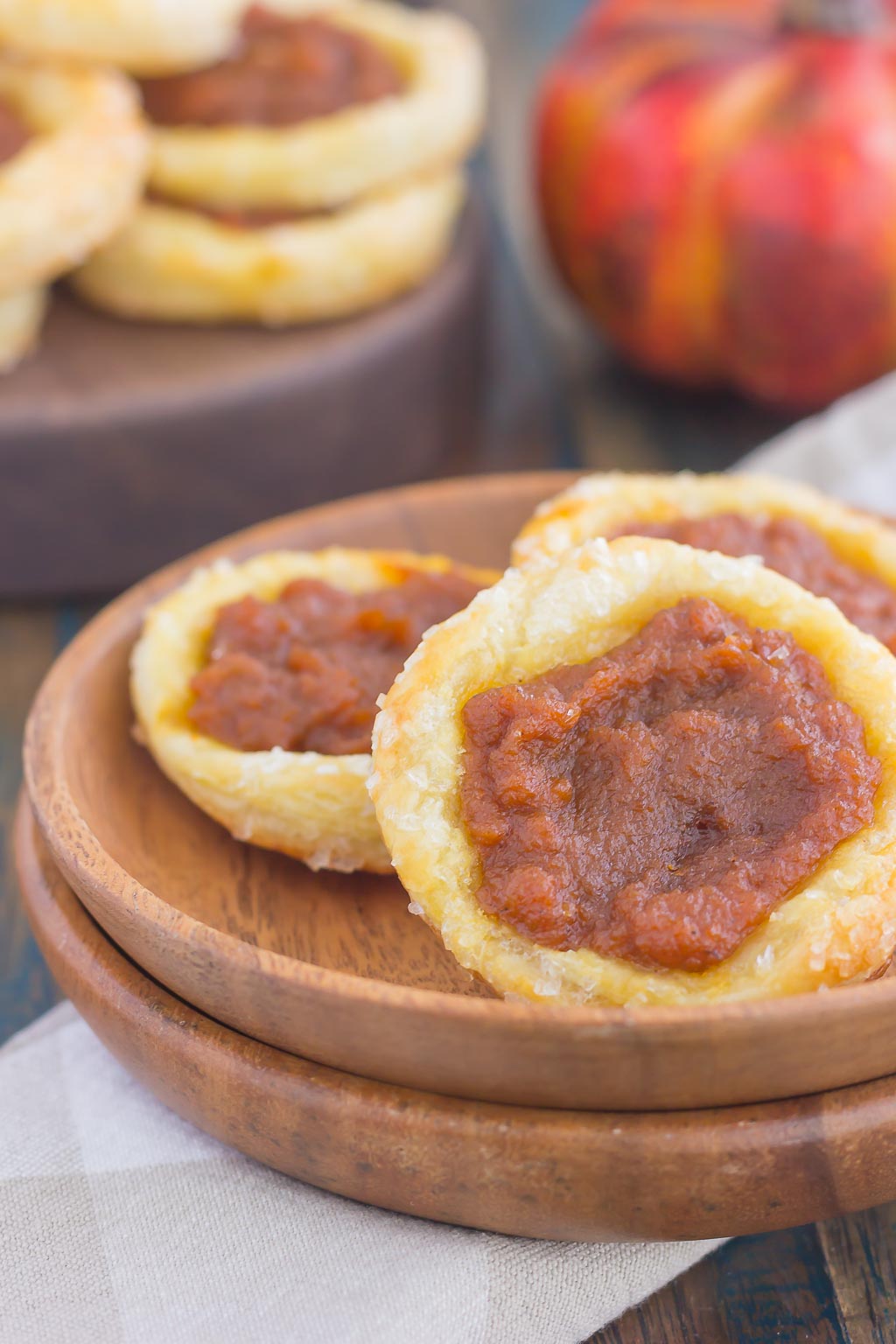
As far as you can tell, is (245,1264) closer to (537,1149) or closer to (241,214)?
(537,1149)

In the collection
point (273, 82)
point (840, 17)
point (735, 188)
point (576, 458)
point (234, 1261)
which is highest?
point (840, 17)

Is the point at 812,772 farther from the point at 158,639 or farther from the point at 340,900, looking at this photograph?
the point at 158,639

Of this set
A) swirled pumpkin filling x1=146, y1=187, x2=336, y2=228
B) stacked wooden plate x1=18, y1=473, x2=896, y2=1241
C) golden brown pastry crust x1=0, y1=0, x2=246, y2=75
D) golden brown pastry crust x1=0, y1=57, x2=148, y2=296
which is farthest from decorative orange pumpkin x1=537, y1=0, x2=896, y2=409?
stacked wooden plate x1=18, y1=473, x2=896, y2=1241

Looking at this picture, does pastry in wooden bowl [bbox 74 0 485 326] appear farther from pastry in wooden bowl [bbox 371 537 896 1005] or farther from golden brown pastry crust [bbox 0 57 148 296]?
pastry in wooden bowl [bbox 371 537 896 1005]

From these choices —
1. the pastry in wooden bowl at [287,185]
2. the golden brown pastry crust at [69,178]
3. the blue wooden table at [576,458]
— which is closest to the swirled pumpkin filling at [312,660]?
the blue wooden table at [576,458]

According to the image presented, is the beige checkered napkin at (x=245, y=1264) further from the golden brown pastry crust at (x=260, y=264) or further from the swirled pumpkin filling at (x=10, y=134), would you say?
the swirled pumpkin filling at (x=10, y=134)

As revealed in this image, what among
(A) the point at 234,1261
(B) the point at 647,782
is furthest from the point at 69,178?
(A) the point at 234,1261
